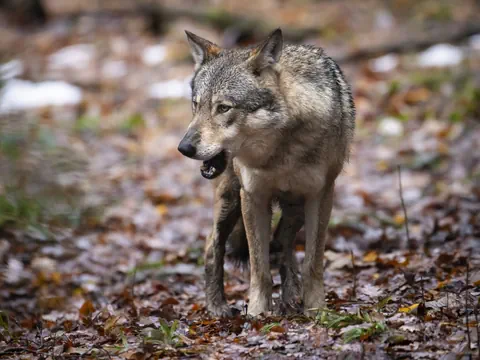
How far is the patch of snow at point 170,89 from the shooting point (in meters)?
16.0

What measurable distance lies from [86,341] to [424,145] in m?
7.96

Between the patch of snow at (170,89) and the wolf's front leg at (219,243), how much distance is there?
31.1 ft

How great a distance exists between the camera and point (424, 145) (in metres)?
11.7

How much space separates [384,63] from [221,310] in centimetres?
1026

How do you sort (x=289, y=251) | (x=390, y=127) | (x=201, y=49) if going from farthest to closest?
1. (x=390, y=127)
2. (x=289, y=251)
3. (x=201, y=49)

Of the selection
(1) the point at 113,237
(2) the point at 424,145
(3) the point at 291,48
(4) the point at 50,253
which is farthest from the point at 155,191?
(3) the point at 291,48

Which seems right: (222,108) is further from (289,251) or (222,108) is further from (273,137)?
(289,251)

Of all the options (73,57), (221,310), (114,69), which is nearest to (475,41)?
(114,69)

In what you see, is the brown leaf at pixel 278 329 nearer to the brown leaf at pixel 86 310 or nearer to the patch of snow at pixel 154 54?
the brown leaf at pixel 86 310

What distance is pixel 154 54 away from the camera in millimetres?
18156

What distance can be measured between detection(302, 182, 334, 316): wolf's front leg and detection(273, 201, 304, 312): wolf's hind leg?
1.01 feet

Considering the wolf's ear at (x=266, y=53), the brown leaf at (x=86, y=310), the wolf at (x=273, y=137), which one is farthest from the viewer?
the brown leaf at (x=86, y=310)

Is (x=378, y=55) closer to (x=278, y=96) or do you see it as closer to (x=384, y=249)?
(x=384, y=249)

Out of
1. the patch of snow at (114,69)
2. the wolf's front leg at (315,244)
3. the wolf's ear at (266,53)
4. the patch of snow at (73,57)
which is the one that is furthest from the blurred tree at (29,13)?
the wolf's front leg at (315,244)
